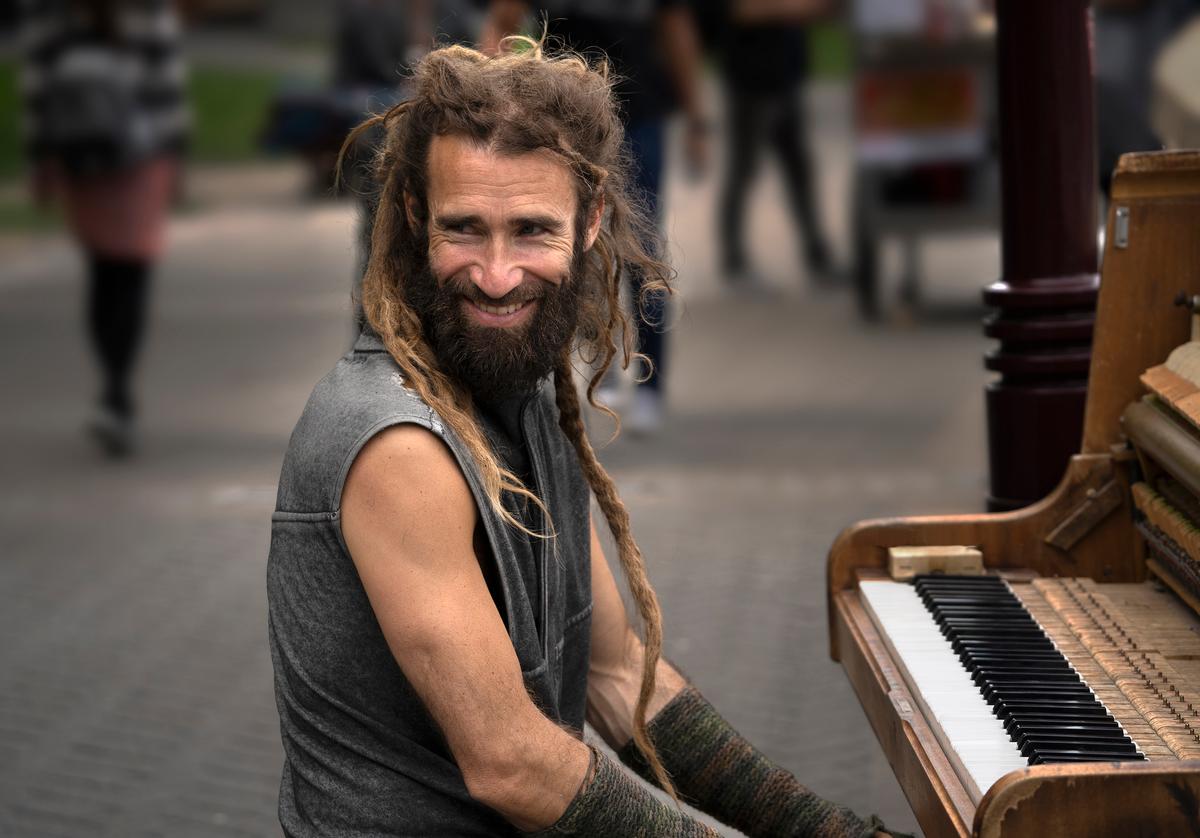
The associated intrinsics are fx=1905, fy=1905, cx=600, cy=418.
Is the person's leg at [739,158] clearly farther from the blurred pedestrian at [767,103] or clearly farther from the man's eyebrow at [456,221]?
the man's eyebrow at [456,221]

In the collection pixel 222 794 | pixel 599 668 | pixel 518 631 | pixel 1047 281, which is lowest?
pixel 222 794

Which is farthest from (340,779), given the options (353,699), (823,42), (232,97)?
(823,42)

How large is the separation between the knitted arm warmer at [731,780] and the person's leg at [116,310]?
16.9 ft

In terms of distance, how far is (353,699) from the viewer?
2416 mm

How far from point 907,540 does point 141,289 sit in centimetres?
518

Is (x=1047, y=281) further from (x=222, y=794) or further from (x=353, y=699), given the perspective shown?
(x=222, y=794)

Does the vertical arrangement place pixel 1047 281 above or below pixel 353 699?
above

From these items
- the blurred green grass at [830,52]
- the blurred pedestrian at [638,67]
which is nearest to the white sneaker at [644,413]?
the blurred pedestrian at [638,67]

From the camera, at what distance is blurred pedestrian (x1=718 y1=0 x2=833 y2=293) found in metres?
10.9

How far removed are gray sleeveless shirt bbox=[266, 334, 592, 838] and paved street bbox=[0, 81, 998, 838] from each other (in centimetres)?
124

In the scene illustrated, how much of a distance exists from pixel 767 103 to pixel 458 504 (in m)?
9.02

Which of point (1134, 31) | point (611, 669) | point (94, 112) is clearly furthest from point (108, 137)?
point (611, 669)

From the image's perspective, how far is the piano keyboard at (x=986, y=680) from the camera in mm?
2180

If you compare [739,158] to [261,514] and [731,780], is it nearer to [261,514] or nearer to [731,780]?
[261,514]
